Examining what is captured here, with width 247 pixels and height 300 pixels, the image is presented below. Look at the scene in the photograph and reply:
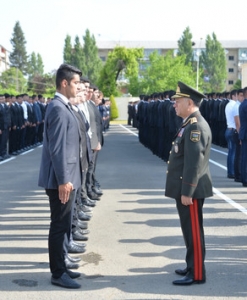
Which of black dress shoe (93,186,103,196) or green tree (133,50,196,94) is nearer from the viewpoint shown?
black dress shoe (93,186,103,196)

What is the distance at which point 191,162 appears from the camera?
18.8 ft

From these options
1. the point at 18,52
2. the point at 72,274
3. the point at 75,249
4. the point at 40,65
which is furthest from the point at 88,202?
the point at 40,65

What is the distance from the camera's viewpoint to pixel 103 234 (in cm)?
818

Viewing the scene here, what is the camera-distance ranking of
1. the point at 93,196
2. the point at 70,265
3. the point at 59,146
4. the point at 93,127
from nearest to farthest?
the point at 59,146 → the point at 70,265 → the point at 93,127 → the point at 93,196

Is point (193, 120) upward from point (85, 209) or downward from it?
upward

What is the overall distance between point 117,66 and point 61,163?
230 feet

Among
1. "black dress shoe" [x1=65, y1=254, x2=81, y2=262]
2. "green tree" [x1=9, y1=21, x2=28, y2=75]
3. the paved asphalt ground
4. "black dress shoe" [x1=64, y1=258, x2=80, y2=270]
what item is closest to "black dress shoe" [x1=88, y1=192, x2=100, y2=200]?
the paved asphalt ground

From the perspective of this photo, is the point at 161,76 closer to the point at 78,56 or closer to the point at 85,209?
the point at 78,56

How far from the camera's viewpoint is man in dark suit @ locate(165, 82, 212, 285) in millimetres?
5746

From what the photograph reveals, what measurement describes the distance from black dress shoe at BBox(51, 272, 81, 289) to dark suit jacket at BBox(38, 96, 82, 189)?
0.81 m

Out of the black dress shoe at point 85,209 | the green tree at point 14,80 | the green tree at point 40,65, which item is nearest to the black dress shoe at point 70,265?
the black dress shoe at point 85,209

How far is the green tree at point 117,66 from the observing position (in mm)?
74438

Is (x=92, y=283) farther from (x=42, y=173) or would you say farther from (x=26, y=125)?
(x=26, y=125)

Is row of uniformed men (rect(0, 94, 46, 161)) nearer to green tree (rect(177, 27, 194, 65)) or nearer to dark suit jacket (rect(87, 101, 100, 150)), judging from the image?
dark suit jacket (rect(87, 101, 100, 150))
